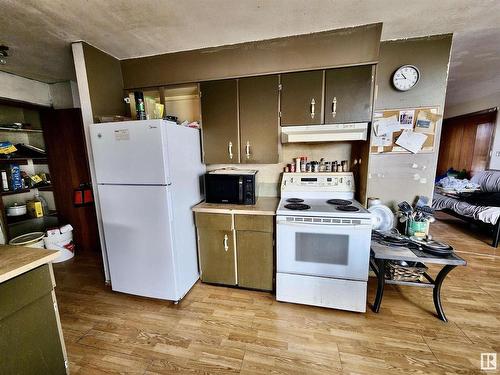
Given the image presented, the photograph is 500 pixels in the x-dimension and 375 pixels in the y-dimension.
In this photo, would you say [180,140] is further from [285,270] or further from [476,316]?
[476,316]

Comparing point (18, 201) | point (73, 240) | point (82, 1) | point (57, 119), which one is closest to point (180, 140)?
point (82, 1)

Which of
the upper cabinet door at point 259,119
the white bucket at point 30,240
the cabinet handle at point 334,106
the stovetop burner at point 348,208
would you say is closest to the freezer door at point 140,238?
the upper cabinet door at point 259,119

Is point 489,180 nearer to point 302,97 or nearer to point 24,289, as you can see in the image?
point 302,97

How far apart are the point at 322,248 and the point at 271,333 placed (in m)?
0.79

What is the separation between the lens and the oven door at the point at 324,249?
171cm

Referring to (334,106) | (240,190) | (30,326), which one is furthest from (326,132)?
(30,326)

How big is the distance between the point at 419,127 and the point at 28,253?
10.5 ft

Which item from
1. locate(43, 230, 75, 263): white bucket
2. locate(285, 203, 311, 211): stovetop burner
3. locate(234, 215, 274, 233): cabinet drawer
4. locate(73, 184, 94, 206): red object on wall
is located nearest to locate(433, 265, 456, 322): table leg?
locate(285, 203, 311, 211): stovetop burner

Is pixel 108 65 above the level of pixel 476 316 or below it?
above

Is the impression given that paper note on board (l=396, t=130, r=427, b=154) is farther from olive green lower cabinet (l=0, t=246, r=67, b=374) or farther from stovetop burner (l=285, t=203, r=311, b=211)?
olive green lower cabinet (l=0, t=246, r=67, b=374)

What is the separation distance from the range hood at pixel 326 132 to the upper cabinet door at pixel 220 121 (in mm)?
535

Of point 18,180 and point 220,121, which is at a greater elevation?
point 220,121

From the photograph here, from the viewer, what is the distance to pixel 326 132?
1.98 metres

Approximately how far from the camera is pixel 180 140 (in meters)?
1.91
